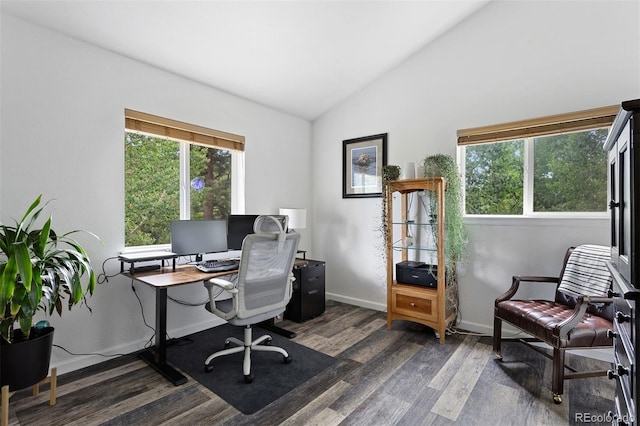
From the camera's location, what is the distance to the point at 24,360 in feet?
5.87

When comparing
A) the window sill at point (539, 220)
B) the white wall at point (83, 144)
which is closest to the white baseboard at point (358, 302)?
the window sill at point (539, 220)

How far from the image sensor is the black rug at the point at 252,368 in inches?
82.2

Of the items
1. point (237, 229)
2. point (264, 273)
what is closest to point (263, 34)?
point (237, 229)

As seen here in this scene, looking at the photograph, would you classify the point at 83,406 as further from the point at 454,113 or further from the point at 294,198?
the point at 454,113

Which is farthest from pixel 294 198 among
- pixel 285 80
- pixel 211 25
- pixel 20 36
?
pixel 20 36

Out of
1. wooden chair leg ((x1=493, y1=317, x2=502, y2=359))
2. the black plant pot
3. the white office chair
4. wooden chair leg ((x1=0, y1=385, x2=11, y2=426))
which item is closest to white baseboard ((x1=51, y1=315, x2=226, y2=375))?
the black plant pot

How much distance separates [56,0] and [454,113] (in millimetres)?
3367

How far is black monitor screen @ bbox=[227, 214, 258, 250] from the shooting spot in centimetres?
321

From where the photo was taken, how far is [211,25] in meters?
2.50

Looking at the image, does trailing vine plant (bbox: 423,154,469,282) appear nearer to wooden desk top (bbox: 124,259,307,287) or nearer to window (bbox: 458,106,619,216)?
window (bbox: 458,106,619,216)

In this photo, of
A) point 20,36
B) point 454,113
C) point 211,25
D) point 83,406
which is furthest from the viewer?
point 454,113

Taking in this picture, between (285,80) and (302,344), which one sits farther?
(285,80)

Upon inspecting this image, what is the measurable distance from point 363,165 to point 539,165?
5.94ft

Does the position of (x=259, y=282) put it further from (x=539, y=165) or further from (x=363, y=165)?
(x=539, y=165)
